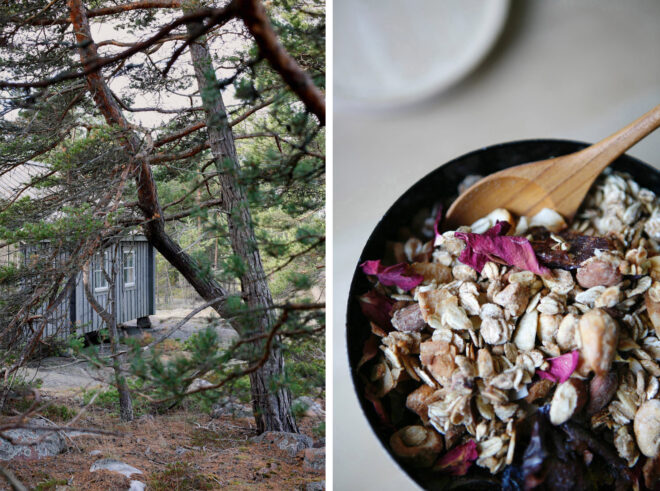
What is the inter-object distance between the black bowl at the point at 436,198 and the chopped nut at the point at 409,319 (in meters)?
0.04

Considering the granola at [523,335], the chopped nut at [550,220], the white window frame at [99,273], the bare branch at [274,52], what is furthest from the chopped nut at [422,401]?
the white window frame at [99,273]

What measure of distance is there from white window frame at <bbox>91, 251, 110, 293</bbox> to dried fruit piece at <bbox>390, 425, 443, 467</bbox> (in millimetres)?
479

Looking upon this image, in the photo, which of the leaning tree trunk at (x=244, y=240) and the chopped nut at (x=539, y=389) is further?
the leaning tree trunk at (x=244, y=240)

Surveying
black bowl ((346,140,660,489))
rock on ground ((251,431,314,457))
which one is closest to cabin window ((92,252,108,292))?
rock on ground ((251,431,314,457))

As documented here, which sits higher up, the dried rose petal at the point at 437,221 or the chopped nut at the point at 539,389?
the dried rose petal at the point at 437,221

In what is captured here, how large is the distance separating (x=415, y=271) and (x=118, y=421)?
0.49 metres

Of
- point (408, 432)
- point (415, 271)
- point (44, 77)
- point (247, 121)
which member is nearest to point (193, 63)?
point (247, 121)

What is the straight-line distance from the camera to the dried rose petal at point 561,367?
1.61 feet

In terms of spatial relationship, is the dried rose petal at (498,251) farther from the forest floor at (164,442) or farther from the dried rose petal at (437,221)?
the forest floor at (164,442)

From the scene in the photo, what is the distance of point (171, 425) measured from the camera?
0.70 meters

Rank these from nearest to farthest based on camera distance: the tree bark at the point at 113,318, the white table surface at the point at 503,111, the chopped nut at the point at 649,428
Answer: the chopped nut at the point at 649,428, the white table surface at the point at 503,111, the tree bark at the point at 113,318

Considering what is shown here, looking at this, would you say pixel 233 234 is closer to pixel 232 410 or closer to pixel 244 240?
pixel 244 240

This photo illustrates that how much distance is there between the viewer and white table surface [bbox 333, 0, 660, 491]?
59 centimetres

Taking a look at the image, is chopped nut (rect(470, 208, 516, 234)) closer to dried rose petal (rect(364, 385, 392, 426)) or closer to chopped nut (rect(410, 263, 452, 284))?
chopped nut (rect(410, 263, 452, 284))
